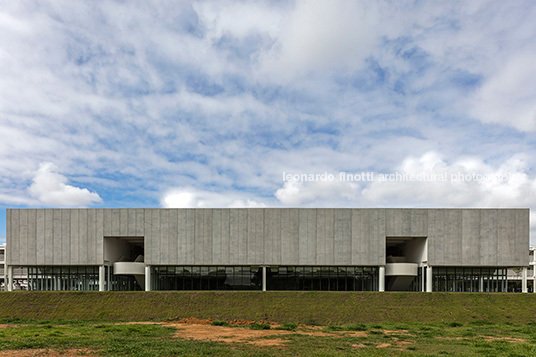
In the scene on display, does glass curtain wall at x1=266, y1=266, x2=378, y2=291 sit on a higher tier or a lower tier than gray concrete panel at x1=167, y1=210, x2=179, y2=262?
A: lower

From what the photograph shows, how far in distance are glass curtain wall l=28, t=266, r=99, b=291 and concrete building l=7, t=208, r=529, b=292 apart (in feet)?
7.14

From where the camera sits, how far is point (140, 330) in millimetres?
26875

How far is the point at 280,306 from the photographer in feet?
130

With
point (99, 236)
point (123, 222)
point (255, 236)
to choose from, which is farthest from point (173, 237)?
point (255, 236)

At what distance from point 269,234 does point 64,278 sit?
30.6 metres

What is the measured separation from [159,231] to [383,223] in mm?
30041

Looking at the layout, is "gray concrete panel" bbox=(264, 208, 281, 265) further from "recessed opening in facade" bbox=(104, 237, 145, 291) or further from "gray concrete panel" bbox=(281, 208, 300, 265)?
"recessed opening in facade" bbox=(104, 237, 145, 291)

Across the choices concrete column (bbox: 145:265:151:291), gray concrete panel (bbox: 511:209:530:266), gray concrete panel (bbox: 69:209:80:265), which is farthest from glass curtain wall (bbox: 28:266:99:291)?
gray concrete panel (bbox: 511:209:530:266)

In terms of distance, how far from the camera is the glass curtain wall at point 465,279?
167 ft

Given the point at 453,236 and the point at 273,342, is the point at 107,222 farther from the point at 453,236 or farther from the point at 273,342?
the point at 453,236

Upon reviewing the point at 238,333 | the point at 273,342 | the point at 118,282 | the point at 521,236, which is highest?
the point at 521,236

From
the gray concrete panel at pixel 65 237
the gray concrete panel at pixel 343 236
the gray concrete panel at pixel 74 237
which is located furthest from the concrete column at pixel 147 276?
the gray concrete panel at pixel 343 236

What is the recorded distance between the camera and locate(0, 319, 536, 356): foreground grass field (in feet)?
63.3

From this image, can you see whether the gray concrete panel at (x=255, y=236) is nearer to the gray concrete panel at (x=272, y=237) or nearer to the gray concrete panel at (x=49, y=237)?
the gray concrete panel at (x=272, y=237)
